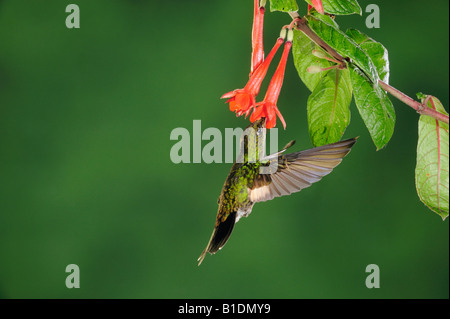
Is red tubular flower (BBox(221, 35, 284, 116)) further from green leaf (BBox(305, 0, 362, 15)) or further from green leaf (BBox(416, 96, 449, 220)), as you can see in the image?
green leaf (BBox(416, 96, 449, 220))

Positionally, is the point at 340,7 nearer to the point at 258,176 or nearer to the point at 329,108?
the point at 329,108

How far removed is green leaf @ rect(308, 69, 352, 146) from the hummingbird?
0.04m

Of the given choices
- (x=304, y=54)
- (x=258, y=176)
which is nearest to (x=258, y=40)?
(x=304, y=54)

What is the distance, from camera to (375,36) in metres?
1.93

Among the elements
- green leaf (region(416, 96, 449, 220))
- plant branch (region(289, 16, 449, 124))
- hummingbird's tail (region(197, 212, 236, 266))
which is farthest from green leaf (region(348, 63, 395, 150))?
hummingbird's tail (region(197, 212, 236, 266))

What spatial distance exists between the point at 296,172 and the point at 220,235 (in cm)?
14

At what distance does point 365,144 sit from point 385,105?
148 cm

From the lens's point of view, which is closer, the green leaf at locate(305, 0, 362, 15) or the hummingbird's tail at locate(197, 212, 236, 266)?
the green leaf at locate(305, 0, 362, 15)

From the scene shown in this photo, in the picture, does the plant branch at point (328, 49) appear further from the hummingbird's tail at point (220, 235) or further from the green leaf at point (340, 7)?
the hummingbird's tail at point (220, 235)

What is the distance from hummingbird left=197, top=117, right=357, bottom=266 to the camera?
596 millimetres

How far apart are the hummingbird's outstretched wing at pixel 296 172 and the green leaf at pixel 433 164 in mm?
131

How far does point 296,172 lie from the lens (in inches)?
24.4

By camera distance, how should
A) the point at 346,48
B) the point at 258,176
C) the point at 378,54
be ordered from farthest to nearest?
the point at 258,176
the point at 378,54
the point at 346,48

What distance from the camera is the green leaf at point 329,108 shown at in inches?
24.4
